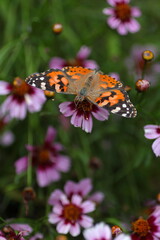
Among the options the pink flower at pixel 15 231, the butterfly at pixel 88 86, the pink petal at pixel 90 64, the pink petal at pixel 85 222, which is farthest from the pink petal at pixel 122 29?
the pink flower at pixel 15 231

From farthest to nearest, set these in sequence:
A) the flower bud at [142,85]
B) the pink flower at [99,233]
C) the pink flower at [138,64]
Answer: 1. the pink flower at [138,64]
2. the flower bud at [142,85]
3. the pink flower at [99,233]

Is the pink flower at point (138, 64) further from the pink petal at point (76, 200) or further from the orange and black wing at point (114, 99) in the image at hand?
the pink petal at point (76, 200)

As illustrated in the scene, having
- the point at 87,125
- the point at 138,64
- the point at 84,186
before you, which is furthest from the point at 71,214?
the point at 138,64

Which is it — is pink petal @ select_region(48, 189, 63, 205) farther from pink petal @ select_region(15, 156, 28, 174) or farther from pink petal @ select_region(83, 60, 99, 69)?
pink petal @ select_region(83, 60, 99, 69)

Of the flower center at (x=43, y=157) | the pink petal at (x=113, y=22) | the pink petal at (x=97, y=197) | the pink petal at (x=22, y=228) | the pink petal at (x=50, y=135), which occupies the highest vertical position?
the pink petal at (x=113, y=22)

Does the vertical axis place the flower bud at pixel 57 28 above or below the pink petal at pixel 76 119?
above

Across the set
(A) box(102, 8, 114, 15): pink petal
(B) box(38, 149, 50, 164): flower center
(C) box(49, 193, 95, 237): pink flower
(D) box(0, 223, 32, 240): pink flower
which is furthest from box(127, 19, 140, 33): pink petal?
(D) box(0, 223, 32, 240): pink flower
